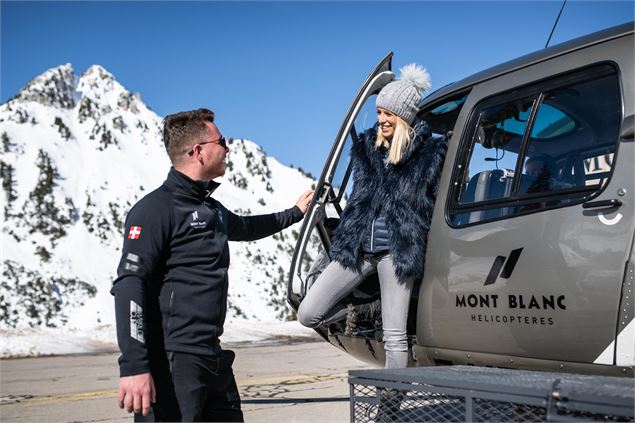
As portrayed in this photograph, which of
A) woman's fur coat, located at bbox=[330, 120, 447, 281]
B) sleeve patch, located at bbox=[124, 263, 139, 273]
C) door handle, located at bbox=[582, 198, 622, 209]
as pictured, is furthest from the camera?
woman's fur coat, located at bbox=[330, 120, 447, 281]

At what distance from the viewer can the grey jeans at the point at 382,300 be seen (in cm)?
396

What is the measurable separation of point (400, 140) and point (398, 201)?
37cm

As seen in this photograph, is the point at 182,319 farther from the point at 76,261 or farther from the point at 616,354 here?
the point at 76,261

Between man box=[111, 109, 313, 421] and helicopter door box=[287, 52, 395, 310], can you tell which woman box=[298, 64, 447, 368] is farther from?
man box=[111, 109, 313, 421]

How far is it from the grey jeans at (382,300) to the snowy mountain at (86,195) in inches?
1014

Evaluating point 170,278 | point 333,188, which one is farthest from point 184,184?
point 333,188

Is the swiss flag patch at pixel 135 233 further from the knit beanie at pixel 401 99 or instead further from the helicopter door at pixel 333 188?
the knit beanie at pixel 401 99

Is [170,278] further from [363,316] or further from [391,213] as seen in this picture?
[363,316]

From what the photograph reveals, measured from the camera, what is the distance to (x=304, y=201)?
4527 millimetres

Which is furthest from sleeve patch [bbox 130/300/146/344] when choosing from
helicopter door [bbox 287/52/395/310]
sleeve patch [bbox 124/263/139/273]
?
helicopter door [bbox 287/52/395/310]

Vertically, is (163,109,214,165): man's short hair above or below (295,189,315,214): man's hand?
above

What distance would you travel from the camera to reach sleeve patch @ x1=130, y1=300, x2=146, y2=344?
9.14 feet

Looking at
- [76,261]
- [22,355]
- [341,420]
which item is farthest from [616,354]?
[76,261]

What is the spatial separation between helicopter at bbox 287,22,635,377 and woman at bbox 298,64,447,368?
12 cm
